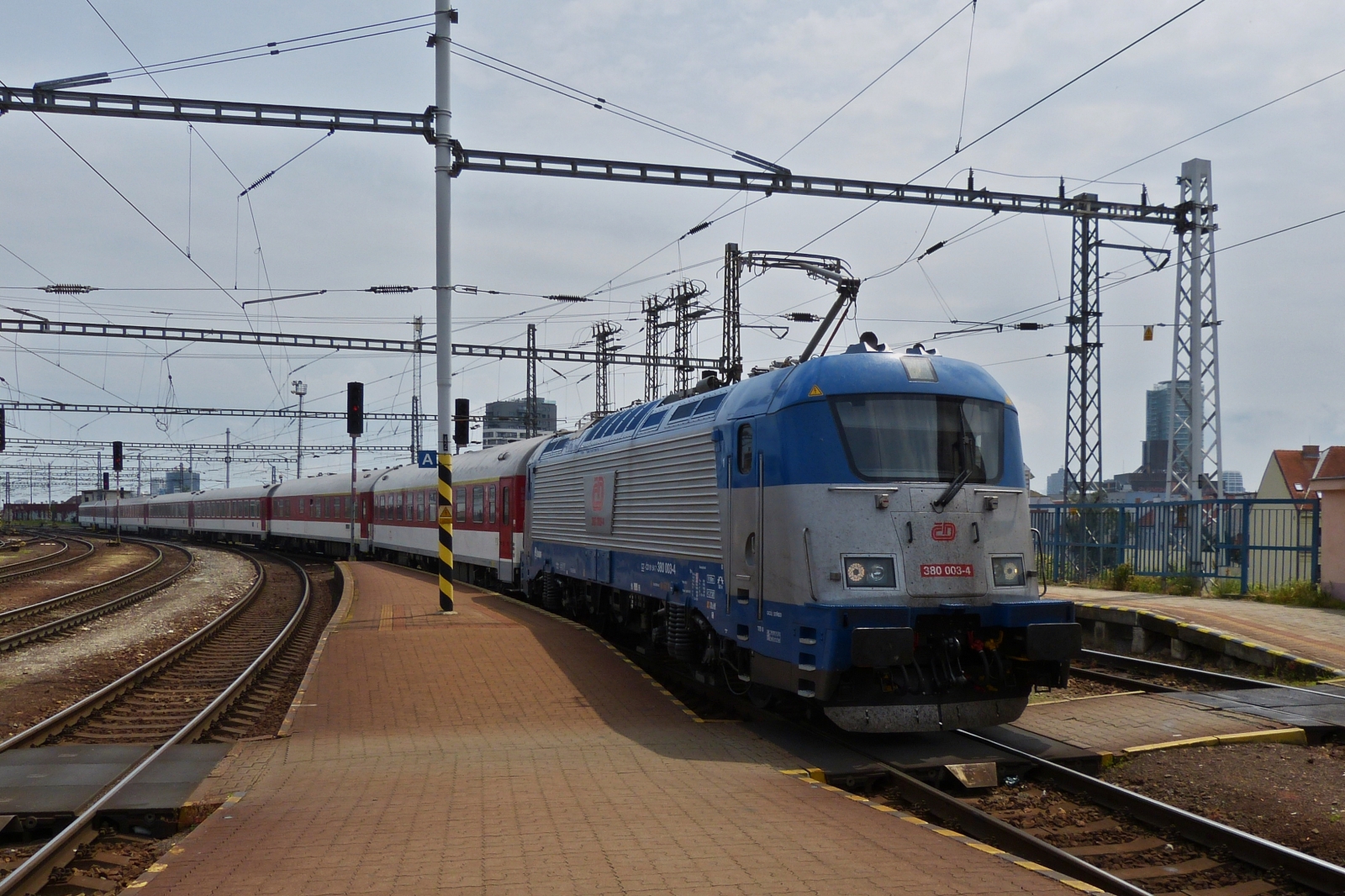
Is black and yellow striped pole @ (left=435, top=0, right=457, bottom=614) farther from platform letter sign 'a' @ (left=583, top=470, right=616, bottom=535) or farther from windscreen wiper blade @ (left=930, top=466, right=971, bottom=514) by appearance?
windscreen wiper blade @ (left=930, top=466, right=971, bottom=514)

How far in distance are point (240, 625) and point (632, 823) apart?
17.3m

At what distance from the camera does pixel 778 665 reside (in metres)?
9.20

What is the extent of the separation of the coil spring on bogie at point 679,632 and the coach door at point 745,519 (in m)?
1.85

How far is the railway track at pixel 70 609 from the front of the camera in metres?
19.1

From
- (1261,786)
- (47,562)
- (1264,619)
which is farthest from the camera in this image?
(47,562)

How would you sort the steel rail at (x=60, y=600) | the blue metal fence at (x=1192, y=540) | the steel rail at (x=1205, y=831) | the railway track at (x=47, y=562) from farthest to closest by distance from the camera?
the railway track at (x=47, y=562) → the steel rail at (x=60, y=600) → the blue metal fence at (x=1192, y=540) → the steel rail at (x=1205, y=831)

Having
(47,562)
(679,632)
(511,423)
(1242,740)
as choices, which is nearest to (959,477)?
(1242,740)

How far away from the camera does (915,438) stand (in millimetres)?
9320

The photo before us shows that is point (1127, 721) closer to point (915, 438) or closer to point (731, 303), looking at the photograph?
point (915, 438)

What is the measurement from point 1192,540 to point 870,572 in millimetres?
13456

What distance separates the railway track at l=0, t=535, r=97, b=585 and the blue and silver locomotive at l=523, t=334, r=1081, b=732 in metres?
28.2

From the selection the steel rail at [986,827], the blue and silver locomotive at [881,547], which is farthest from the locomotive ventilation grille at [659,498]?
the steel rail at [986,827]

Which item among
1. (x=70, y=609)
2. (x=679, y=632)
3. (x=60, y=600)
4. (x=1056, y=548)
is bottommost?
(x=70, y=609)

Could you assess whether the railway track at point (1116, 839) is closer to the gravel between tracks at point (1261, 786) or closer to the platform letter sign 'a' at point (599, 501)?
the gravel between tracks at point (1261, 786)
